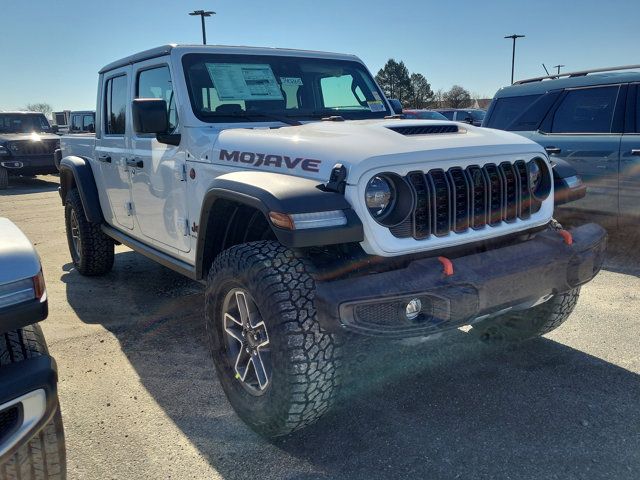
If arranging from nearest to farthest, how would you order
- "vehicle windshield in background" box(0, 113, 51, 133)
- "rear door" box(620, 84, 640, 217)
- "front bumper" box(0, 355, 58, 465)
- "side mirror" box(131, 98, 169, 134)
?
1. "front bumper" box(0, 355, 58, 465)
2. "side mirror" box(131, 98, 169, 134)
3. "rear door" box(620, 84, 640, 217)
4. "vehicle windshield in background" box(0, 113, 51, 133)

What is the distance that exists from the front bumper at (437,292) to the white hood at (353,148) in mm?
465

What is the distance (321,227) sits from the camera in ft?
7.41

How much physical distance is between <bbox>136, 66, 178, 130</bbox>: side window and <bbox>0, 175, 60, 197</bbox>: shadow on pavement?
10.4 m

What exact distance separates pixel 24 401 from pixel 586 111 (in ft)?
19.7

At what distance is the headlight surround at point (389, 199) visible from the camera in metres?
2.44

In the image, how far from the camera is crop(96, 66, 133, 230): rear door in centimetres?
445

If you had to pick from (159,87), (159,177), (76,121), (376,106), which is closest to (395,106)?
(376,106)

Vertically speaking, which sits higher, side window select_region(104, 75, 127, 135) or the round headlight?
side window select_region(104, 75, 127, 135)

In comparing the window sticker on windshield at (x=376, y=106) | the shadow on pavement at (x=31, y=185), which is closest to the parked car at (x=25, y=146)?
the shadow on pavement at (x=31, y=185)

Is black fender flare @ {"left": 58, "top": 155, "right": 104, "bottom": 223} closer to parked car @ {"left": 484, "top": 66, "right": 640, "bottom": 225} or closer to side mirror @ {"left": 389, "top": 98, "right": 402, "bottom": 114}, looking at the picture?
side mirror @ {"left": 389, "top": 98, "right": 402, "bottom": 114}

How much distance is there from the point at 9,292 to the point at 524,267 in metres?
2.04

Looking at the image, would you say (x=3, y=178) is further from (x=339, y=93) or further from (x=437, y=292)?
(x=437, y=292)

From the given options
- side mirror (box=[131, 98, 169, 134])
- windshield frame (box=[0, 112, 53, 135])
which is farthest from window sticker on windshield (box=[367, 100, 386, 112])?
windshield frame (box=[0, 112, 53, 135])

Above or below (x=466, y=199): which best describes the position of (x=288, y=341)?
below
